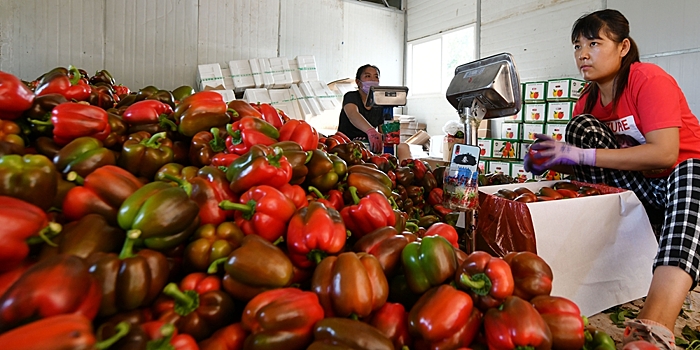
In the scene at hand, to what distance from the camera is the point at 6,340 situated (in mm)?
577

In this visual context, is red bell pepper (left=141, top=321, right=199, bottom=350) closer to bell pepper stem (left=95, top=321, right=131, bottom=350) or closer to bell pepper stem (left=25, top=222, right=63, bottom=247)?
bell pepper stem (left=95, top=321, right=131, bottom=350)

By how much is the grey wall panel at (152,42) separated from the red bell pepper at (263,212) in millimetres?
5796

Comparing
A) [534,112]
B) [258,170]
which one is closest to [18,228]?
[258,170]

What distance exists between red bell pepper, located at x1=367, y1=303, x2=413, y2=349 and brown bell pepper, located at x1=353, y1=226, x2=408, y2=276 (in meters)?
0.13

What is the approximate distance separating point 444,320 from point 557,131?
4.96 meters

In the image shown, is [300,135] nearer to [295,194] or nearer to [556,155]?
[295,194]

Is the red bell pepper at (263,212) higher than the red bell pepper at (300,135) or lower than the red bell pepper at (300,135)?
lower

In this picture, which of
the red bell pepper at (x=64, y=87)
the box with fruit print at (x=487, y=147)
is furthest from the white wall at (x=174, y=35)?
the red bell pepper at (x=64, y=87)

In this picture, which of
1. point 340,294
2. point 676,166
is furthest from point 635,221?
point 340,294

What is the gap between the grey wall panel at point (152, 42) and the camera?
586 cm

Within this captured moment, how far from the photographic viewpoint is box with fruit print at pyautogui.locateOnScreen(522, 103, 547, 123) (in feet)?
17.3

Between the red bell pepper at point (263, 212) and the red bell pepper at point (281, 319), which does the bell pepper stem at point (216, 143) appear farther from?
the red bell pepper at point (281, 319)

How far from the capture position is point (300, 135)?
159 centimetres

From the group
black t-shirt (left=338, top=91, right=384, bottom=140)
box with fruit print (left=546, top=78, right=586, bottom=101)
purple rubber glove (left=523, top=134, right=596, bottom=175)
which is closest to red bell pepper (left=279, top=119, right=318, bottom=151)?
purple rubber glove (left=523, top=134, right=596, bottom=175)
